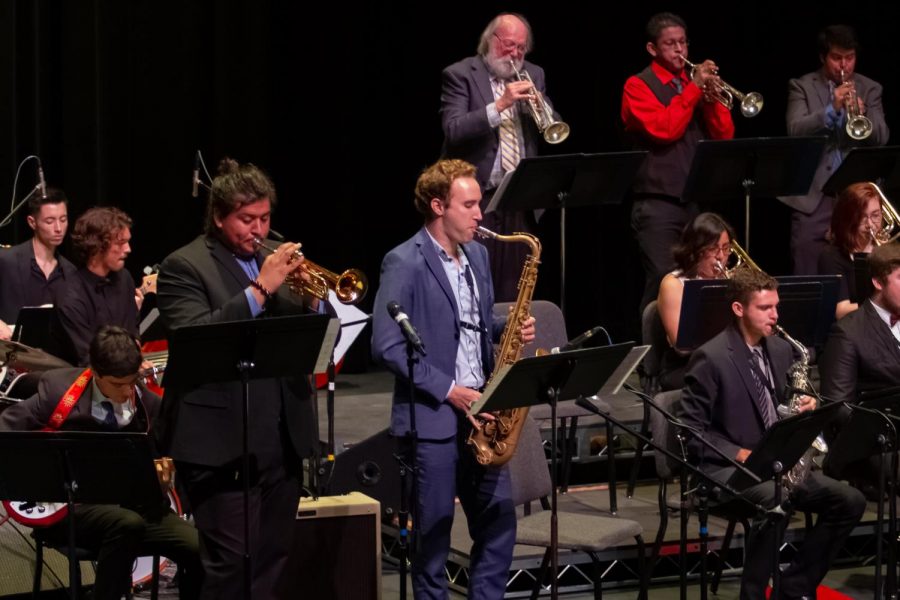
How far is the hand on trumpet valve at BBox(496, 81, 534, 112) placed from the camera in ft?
23.0

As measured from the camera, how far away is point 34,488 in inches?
184

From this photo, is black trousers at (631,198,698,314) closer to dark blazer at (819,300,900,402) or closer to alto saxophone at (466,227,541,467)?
dark blazer at (819,300,900,402)

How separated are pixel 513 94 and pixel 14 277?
123 inches

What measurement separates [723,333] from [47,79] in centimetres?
470

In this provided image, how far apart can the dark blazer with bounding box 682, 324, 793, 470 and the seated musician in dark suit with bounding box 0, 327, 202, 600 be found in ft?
7.01

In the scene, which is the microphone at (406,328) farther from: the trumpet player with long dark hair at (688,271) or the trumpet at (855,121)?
the trumpet at (855,121)

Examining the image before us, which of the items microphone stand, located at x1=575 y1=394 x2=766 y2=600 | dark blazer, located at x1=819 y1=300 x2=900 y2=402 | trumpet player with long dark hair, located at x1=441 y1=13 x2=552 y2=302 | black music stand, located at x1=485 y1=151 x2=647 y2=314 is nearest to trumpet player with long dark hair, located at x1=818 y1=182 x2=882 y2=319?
dark blazer, located at x1=819 y1=300 x2=900 y2=402

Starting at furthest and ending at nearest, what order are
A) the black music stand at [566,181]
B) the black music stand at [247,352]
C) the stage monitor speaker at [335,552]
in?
the black music stand at [566,181]
the stage monitor speaker at [335,552]
the black music stand at [247,352]

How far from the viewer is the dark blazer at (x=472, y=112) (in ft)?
23.8

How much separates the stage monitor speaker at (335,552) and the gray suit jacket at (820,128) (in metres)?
3.99

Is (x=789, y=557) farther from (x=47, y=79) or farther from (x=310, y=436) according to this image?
(x=47, y=79)

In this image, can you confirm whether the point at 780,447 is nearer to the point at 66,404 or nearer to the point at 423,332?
the point at 423,332

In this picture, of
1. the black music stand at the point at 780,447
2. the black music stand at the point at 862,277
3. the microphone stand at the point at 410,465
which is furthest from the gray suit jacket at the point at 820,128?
the microphone stand at the point at 410,465

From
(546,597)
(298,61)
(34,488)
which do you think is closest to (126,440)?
(34,488)
